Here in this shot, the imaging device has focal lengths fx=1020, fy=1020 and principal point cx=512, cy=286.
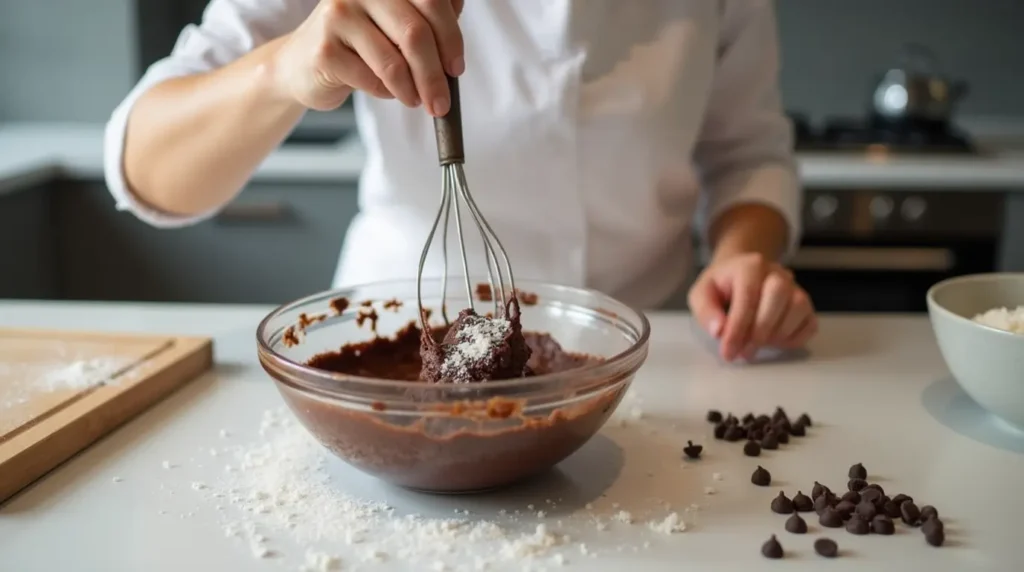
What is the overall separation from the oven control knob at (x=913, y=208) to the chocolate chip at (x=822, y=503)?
1.40 m

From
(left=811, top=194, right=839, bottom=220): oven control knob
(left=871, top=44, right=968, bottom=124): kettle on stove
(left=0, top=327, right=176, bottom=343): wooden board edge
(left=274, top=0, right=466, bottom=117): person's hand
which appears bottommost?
(left=811, top=194, right=839, bottom=220): oven control knob

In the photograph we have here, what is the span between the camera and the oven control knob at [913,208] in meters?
1.93

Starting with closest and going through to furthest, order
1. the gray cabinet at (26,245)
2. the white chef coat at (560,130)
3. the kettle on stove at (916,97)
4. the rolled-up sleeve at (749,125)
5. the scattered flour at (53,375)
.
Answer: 1. the scattered flour at (53,375)
2. the white chef coat at (560,130)
3. the rolled-up sleeve at (749,125)
4. the gray cabinet at (26,245)
5. the kettle on stove at (916,97)

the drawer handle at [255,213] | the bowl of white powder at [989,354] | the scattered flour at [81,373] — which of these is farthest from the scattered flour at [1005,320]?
the drawer handle at [255,213]

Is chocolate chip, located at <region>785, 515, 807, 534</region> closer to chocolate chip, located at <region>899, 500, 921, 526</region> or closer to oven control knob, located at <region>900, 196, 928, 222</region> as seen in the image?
chocolate chip, located at <region>899, 500, 921, 526</region>

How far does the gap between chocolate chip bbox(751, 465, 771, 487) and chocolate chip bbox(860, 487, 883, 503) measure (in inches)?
2.5

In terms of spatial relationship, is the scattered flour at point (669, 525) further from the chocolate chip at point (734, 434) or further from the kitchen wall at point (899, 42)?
the kitchen wall at point (899, 42)

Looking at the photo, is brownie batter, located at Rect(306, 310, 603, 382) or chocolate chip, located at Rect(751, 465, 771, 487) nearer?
chocolate chip, located at Rect(751, 465, 771, 487)

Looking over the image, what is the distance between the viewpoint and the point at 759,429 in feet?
2.60

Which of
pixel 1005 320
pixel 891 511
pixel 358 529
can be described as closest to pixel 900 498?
pixel 891 511

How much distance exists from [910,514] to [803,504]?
0.22 feet

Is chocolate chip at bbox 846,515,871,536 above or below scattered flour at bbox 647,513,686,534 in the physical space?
above

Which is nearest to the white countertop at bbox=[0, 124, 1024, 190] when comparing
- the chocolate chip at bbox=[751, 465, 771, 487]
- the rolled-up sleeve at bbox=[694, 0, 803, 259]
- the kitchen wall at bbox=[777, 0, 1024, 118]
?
the kitchen wall at bbox=[777, 0, 1024, 118]

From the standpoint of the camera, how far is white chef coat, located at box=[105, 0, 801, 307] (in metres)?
1.06
